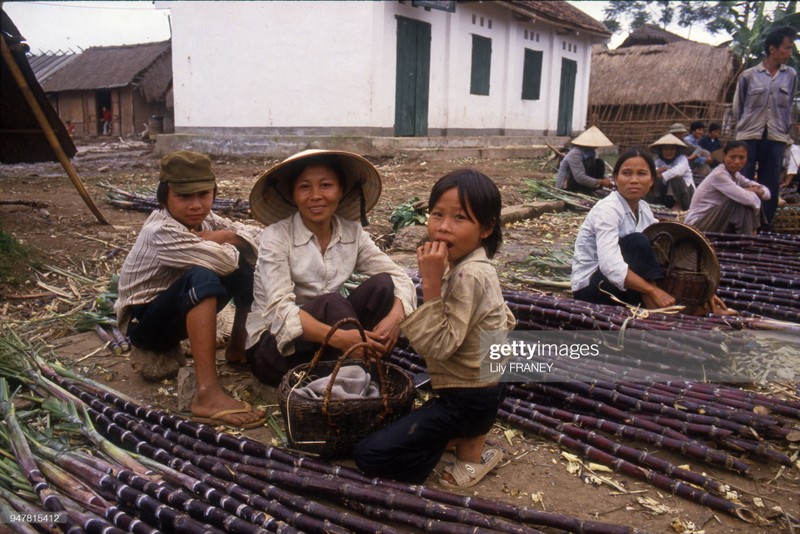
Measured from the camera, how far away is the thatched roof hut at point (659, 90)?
57.5 ft

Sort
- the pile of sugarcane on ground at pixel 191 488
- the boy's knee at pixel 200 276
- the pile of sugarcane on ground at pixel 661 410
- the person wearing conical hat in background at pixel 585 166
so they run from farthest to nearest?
the person wearing conical hat in background at pixel 585 166, the boy's knee at pixel 200 276, the pile of sugarcane on ground at pixel 661 410, the pile of sugarcane on ground at pixel 191 488

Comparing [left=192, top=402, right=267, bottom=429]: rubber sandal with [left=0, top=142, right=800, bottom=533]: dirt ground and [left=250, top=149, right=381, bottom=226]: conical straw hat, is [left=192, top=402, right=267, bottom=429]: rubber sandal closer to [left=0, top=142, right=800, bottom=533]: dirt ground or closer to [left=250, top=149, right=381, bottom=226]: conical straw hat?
[left=0, top=142, right=800, bottom=533]: dirt ground

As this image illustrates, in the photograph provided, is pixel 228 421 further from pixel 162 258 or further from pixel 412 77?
pixel 412 77

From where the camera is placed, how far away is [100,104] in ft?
77.6

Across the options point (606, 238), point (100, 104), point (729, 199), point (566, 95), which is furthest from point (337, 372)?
point (100, 104)

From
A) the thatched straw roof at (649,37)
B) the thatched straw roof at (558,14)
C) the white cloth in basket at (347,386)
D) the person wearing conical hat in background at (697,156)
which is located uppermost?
the thatched straw roof at (649,37)

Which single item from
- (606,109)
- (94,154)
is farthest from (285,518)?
(606,109)

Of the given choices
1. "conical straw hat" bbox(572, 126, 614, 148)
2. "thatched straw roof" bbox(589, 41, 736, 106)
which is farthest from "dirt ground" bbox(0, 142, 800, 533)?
"thatched straw roof" bbox(589, 41, 736, 106)

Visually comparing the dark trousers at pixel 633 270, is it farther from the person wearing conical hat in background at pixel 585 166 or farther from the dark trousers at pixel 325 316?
the person wearing conical hat in background at pixel 585 166

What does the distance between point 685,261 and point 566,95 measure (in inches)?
591

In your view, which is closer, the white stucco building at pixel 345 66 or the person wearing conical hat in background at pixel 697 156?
the person wearing conical hat in background at pixel 697 156

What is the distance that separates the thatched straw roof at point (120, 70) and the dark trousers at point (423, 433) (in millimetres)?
22408

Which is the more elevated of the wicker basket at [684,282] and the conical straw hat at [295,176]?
the conical straw hat at [295,176]

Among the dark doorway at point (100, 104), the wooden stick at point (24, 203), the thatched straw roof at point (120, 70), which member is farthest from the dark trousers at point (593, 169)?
the dark doorway at point (100, 104)
